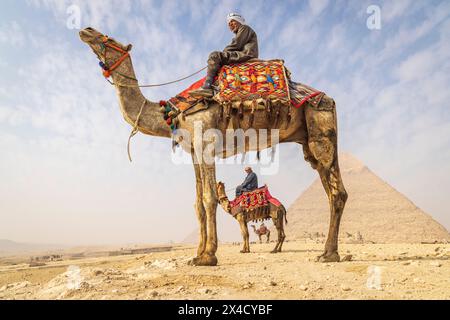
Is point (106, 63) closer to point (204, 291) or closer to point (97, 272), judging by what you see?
point (97, 272)

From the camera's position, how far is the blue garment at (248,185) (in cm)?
1161

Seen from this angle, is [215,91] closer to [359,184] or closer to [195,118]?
Result: [195,118]

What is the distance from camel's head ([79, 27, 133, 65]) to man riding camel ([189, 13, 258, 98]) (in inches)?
66.6

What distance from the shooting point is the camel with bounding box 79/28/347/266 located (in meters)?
6.11

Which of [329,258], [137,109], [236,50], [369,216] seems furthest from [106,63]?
[369,216]

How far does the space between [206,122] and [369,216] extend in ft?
261

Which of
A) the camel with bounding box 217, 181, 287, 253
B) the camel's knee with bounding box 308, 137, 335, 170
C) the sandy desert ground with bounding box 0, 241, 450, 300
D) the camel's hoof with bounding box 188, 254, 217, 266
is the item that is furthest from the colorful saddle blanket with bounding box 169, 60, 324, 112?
the camel with bounding box 217, 181, 287, 253

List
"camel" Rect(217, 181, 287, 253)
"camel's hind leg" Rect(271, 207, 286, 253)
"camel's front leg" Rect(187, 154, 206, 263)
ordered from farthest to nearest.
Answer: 1. "camel" Rect(217, 181, 287, 253)
2. "camel's hind leg" Rect(271, 207, 286, 253)
3. "camel's front leg" Rect(187, 154, 206, 263)

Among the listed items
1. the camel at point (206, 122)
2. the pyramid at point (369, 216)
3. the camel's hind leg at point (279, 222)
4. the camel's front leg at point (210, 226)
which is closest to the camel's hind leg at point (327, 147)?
the camel at point (206, 122)

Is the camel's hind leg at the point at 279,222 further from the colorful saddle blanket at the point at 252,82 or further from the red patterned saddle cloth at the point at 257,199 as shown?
the colorful saddle blanket at the point at 252,82

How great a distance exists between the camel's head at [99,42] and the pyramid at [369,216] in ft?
169

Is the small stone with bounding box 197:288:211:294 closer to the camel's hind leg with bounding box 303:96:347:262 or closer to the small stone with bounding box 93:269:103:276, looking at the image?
the small stone with bounding box 93:269:103:276
